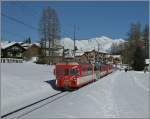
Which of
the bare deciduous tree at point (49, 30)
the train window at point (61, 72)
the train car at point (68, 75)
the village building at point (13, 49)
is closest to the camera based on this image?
the train car at point (68, 75)

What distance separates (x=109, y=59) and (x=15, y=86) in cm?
16571

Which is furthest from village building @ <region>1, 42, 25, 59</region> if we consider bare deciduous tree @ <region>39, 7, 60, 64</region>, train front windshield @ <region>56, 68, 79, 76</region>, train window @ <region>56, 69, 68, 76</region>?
train front windshield @ <region>56, 68, 79, 76</region>

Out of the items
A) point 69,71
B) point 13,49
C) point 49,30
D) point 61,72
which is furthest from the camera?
point 13,49

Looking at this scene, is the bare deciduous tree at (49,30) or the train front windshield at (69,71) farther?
the bare deciduous tree at (49,30)

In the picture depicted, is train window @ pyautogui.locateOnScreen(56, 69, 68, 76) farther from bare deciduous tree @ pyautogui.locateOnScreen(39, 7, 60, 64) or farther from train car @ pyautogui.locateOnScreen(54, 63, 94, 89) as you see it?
bare deciduous tree @ pyautogui.locateOnScreen(39, 7, 60, 64)

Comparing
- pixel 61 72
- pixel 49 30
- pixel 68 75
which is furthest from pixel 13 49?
pixel 68 75

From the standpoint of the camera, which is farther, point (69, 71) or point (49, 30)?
point (49, 30)

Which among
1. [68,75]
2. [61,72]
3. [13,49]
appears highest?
[13,49]

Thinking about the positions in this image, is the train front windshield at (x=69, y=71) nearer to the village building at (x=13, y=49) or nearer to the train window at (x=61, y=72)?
the train window at (x=61, y=72)

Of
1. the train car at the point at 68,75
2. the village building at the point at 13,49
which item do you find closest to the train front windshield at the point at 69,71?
the train car at the point at 68,75

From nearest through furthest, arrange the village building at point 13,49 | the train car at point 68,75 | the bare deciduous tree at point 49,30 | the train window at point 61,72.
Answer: the train car at point 68,75 → the train window at point 61,72 → the bare deciduous tree at point 49,30 → the village building at point 13,49

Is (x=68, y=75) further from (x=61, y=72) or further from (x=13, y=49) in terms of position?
(x=13, y=49)

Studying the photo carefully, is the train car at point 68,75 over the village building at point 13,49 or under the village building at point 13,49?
under

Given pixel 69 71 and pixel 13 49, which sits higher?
pixel 13 49
